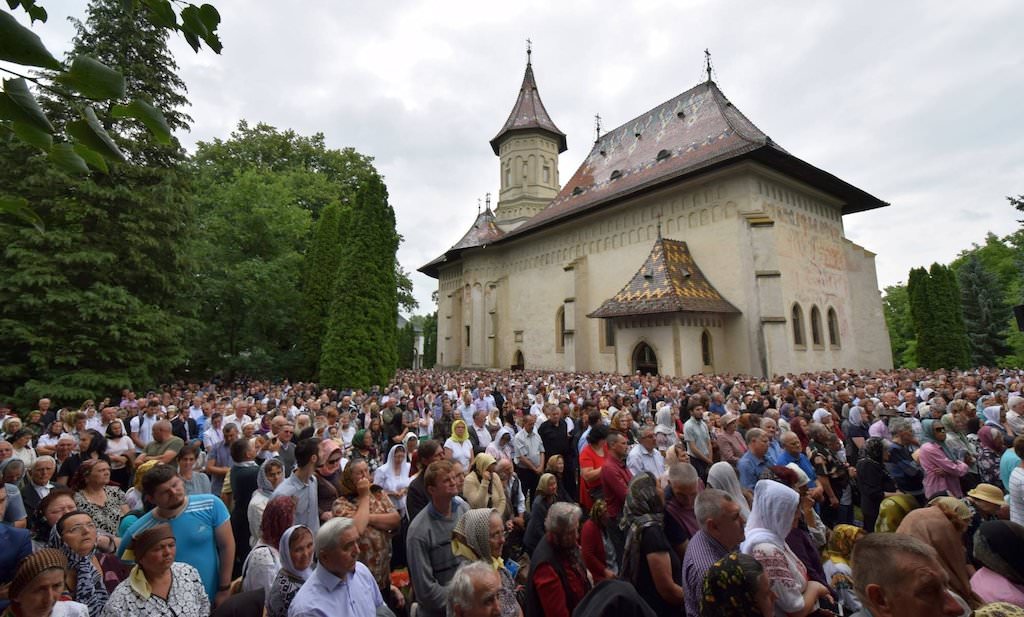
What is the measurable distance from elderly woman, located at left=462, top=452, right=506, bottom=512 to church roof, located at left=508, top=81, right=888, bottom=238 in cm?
1752

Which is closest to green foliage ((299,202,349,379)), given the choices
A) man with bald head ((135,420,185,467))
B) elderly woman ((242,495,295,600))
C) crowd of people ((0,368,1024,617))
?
man with bald head ((135,420,185,467))

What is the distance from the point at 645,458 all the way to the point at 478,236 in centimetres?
3015

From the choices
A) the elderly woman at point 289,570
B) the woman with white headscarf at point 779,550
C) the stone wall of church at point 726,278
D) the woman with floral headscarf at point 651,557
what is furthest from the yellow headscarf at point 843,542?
the stone wall of church at point 726,278

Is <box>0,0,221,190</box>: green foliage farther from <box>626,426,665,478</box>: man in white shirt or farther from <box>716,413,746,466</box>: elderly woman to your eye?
<box>716,413,746,466</box>: elderly woman

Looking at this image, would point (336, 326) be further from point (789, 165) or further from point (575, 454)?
point (789, 165)

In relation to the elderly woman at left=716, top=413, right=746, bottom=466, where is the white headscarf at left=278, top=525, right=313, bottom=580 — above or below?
below

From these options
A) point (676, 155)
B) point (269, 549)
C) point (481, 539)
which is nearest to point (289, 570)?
point (269, 549)

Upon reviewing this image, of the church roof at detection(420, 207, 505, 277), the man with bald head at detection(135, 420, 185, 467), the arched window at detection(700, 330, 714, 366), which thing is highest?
the church roof at detection(420, 207, 505, 277)

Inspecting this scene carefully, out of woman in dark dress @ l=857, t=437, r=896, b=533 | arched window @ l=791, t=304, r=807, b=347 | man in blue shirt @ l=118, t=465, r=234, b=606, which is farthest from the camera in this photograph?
arched window @ l=791, t=304, r=807, b=347

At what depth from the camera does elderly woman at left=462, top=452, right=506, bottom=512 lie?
4.56 metres

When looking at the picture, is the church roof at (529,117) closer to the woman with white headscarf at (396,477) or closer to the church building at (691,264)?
the church building at (691,264)

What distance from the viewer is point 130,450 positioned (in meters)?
6.66

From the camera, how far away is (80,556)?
301cm

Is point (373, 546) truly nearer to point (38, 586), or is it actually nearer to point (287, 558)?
point (287, 558)
